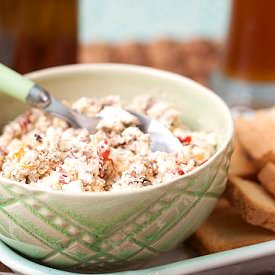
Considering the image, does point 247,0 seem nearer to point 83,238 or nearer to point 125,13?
point 125,13

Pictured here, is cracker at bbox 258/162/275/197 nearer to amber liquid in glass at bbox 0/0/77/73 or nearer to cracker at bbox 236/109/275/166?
cracker at bbox 236/109/275/166

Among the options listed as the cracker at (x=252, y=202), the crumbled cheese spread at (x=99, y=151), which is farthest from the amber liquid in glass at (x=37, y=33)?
the cracker at (x=252, y=202)

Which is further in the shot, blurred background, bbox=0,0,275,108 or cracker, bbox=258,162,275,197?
blurred background, bbox=0,0,275,108

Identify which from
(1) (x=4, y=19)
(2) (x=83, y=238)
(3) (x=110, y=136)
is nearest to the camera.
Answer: (2) (x=83, y=238)

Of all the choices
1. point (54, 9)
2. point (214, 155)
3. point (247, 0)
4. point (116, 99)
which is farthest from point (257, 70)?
point (214, 155)

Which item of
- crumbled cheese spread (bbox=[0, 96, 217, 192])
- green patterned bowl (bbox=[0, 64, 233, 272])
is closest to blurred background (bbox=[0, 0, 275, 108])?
crumbled cheese spread (bbox=[0, 96, 217, 192])
